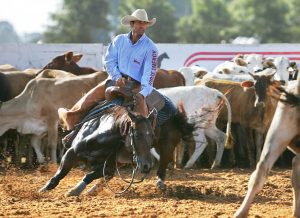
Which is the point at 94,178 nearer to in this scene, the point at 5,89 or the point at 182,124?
the point at 182,124

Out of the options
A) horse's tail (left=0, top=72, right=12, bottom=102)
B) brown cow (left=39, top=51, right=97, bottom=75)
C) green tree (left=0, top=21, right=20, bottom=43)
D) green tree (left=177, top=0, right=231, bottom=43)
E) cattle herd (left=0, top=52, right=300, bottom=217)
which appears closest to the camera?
cattle herd (left=0, top=52, right=300, bottom=217)

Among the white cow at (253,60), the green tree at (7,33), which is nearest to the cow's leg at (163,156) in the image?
the white cow at (253,60)

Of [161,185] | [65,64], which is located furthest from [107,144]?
[65,64]

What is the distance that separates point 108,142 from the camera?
9.52 meters

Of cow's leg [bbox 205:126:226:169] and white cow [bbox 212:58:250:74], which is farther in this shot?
white cow [bbox 212:58:250:74]

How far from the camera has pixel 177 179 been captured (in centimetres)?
1267

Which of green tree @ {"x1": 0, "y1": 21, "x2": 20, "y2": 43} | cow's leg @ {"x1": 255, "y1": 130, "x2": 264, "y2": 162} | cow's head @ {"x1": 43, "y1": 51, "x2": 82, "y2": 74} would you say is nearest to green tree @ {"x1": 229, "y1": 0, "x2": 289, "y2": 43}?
green tree @ {"x1": 0, "y1": 21, "x2": 20, "y2": 43}

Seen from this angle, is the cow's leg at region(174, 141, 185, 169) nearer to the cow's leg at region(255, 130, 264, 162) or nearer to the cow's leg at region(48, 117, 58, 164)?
the cow's leg at region(255, 130, 264, 162)

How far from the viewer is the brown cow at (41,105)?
15719mm

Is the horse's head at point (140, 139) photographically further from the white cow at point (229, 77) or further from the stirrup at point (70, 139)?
the white cow at point (229, 77)

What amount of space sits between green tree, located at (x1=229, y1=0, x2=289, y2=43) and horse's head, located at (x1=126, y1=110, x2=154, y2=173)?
1929 inches

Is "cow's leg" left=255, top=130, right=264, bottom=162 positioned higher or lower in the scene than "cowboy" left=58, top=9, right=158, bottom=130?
lower

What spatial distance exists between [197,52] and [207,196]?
1007 cm

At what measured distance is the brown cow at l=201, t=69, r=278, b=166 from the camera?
51.0 feet
